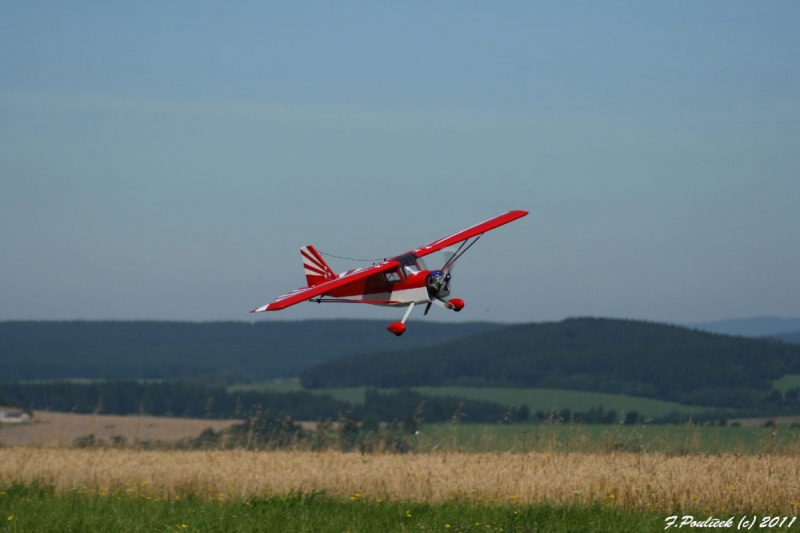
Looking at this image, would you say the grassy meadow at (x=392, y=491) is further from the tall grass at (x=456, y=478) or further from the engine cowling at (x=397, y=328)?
the engine cowling at (x=397, y=328)

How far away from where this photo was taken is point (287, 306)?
9.91m

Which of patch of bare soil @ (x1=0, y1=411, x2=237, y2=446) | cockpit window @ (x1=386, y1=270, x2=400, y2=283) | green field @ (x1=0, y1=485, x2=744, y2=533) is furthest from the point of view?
patch of bare soil @ (x1=0, y1=411, x2=237, y2=446)

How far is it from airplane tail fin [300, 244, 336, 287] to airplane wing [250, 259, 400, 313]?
0.97 meters

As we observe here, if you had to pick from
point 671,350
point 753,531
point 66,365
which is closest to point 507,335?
point 671,350

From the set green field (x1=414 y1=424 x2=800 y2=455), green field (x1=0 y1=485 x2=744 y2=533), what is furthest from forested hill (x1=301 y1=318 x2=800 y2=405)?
green field (x1=0 y1=485 x2=744 y2=533)

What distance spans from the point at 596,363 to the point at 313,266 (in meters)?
104

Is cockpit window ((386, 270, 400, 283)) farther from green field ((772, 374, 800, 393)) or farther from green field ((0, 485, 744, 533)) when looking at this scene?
green field ((772, 374, 800, 393))

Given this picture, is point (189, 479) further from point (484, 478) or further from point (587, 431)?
point (587, 431)

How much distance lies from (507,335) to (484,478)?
111563 millimetres

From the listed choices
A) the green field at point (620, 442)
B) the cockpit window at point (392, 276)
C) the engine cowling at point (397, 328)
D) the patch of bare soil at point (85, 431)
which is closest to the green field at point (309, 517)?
the cockpit window at point (392, 276)

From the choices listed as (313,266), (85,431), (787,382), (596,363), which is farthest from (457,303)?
(596,363)

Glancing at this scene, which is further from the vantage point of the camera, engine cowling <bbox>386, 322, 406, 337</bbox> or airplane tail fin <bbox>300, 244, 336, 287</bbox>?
airplane tail fin <bbox>300, 244, 336, 287</bbox>

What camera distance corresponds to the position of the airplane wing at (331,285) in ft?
33.1

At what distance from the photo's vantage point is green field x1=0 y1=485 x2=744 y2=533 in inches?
651
